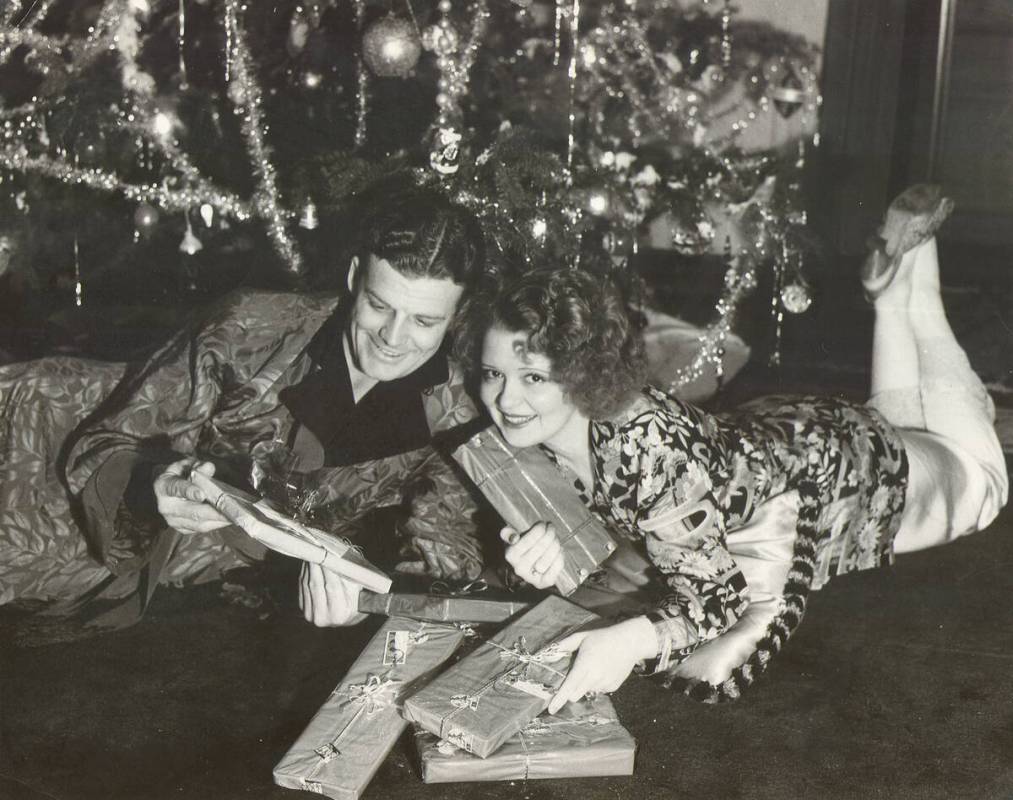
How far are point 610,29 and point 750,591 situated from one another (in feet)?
4.74

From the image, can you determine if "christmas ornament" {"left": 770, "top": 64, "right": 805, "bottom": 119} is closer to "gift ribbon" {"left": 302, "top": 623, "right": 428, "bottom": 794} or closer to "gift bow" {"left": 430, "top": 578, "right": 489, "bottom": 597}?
"gift bow" {"left": 430, "top": 578, "right": 489, "bottom": 597}

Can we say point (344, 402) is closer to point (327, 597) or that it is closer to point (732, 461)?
point (327, 597)

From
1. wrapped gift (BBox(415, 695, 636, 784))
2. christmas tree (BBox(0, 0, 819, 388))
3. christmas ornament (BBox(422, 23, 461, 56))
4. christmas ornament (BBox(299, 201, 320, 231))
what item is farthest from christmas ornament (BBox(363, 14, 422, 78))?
wrapped gift (BBox(415, 695, 636, 784))

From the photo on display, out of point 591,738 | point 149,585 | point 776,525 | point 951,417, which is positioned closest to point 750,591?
point 776,525

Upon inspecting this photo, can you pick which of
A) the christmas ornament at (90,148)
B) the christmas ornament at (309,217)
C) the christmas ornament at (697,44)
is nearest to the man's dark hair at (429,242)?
the christmas ornament at (309,217)

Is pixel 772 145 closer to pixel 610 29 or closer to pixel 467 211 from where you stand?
pixel 610 29

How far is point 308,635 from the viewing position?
1.64 metres

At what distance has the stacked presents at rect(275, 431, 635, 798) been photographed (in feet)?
4.21

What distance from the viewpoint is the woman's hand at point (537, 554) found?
148 centimetres

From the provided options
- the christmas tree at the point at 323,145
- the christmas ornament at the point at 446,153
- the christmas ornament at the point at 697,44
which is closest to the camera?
the christmas ornament at the point at 446,153

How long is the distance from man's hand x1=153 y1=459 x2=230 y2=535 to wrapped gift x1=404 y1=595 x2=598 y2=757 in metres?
0.37

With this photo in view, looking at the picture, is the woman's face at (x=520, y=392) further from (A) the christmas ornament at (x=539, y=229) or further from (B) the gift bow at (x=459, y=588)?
(A) the christmas ornament at (x=539, y=229)

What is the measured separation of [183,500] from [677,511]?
681mm

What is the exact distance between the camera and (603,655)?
1371 mm
